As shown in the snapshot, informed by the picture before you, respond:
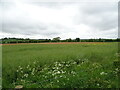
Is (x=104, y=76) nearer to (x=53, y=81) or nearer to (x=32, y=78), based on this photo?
(x=53, y=81)

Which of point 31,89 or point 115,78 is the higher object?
point 115,78

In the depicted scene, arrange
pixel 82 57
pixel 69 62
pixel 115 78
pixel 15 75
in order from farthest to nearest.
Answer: pixel 82 57, pixel 69 62, pixel 15 75, pixel 115 78

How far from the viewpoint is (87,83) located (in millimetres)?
4543

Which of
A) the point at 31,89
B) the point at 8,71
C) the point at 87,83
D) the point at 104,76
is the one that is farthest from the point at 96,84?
the point at 8,71

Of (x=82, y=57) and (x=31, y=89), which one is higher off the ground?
(x=82, y=57)

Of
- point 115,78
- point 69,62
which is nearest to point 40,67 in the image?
point 69,62

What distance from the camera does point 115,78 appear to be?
15.8ft

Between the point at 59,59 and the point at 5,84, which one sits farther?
the point at 59,59

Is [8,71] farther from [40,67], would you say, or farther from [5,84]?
[40,67]

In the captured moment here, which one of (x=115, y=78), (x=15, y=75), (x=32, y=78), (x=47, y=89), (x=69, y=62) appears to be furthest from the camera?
(x=69, y=62)

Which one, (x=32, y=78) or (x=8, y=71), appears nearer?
(x=32, y=78)

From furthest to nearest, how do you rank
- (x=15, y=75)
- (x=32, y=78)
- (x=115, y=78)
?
(x=15, y=75)
(x=32, y=78)
(x=115, y=78)

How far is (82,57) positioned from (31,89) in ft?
16.2

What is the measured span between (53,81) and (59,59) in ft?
10.4
